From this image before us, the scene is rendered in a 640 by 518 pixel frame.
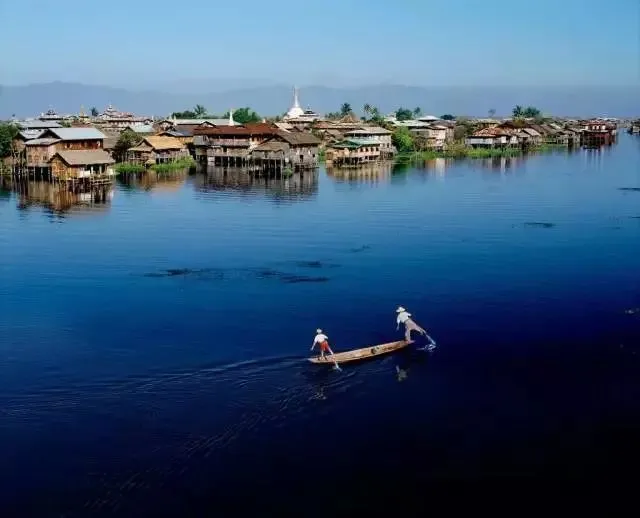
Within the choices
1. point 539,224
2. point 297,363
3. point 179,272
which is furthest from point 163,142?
point 297,363

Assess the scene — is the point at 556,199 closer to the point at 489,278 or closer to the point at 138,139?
the point at 489,278

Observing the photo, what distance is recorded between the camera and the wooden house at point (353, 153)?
8512cm

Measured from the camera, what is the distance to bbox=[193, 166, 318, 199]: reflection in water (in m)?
56.0

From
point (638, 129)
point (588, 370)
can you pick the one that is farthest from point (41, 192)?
point (638, 129)

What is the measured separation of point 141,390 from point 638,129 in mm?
196464

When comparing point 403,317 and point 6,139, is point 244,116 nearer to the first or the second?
point 6,139

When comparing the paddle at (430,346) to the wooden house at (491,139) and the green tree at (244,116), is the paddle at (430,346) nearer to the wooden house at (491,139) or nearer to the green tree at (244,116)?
the wooden house at (491,139)

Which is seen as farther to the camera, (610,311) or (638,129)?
(638,129)

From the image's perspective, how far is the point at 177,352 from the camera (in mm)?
19406

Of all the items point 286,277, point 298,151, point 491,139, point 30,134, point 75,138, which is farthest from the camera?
point 491,139

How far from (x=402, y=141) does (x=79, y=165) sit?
168ft

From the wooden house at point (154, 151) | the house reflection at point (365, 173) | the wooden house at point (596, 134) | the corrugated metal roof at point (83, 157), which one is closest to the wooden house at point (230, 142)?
the wooden house at point (154, 151)

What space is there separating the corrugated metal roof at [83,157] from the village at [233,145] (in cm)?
8

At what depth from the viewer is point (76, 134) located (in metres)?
68.9
